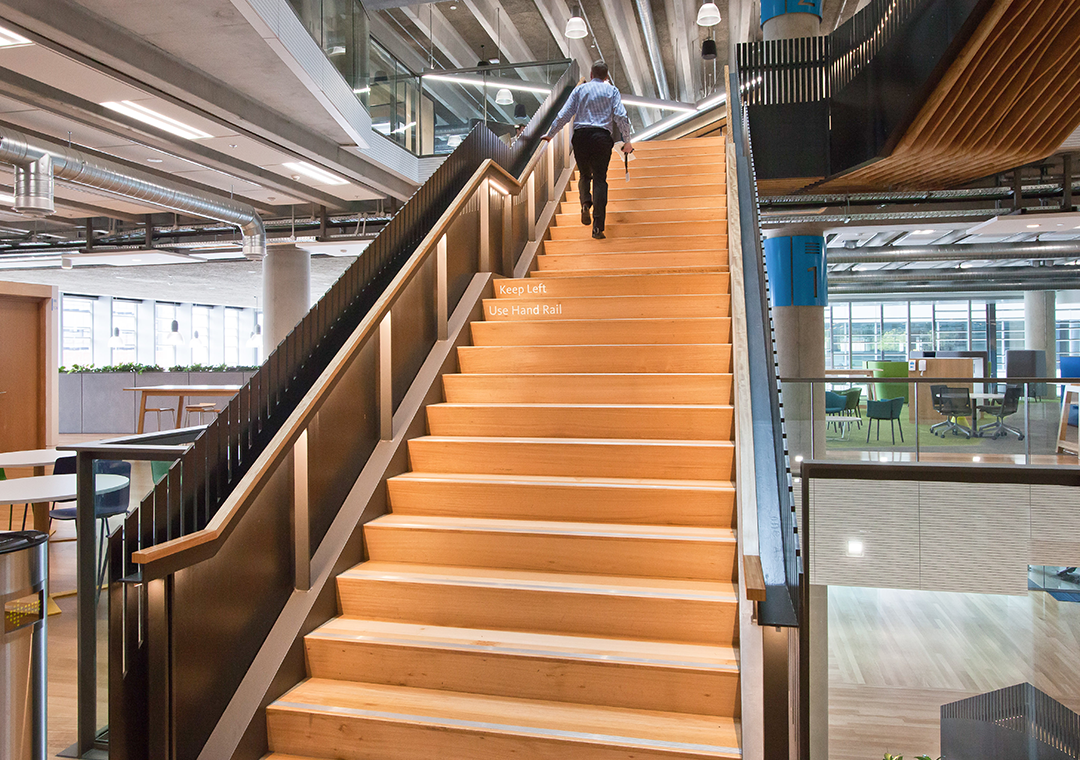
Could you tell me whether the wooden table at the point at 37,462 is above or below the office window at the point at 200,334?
below

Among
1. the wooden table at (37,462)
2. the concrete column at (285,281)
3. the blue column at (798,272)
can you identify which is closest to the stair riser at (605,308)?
the wooden table at (37,462)

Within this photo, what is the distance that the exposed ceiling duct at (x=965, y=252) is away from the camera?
15.3 m

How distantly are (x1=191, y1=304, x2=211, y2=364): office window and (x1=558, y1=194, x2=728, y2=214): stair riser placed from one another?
23.0 metres

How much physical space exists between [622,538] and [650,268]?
8.57ft

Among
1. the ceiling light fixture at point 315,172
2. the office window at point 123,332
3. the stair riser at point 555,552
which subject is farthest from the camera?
the office window at point 123,332

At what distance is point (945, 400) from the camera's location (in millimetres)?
7281

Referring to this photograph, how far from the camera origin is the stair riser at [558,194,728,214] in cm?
645

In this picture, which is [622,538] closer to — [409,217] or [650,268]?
[409,217]

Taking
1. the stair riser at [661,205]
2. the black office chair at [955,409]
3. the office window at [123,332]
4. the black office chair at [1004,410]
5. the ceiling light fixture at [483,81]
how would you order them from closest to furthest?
the black office chair at [1004,410], the stair riser at [661,205], the black office chair at [955,409], the ceiling light fixture at [483,81], the office window at [123,332]

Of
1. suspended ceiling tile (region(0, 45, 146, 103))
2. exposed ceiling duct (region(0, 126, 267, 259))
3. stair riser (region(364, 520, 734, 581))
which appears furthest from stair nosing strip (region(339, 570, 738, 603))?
exposed ceiling duct (region(0, 126, 267, 259))

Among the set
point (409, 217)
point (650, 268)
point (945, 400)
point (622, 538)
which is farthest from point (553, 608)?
point (945, 400)

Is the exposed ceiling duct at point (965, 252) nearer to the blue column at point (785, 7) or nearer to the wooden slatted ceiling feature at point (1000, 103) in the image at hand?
the wooden slatted ceiling feature at point (1000, 103)

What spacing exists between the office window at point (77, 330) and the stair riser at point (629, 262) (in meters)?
21.1

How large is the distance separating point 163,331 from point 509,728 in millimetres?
26171
